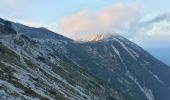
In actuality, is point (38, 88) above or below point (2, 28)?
below

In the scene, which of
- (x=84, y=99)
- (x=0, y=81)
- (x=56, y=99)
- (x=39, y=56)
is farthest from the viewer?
(x=39, y=56)

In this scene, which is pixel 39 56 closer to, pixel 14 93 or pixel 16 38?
pixel 16 38

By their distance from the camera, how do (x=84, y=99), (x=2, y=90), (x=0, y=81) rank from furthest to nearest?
(x=84, y=99) < (x=0, y=81) < (x=2, y=90)

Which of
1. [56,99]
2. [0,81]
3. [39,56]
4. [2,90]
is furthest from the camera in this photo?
[39,56]

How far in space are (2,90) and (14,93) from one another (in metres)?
2.52

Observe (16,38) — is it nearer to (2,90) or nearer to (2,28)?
(2,28)

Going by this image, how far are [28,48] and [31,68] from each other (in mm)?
39237

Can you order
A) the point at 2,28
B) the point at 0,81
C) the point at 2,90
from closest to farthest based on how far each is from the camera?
the point at 2,90
the point at 0,81
the point at 2,28

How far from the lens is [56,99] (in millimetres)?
77312

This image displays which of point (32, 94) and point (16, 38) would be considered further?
point (16, 38)

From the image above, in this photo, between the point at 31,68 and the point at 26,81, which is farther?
the point at 31,68

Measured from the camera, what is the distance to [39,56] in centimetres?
15125

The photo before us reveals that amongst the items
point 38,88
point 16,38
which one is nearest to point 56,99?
point 38,88

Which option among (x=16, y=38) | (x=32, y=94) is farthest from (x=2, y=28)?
(x=32, y=94)
